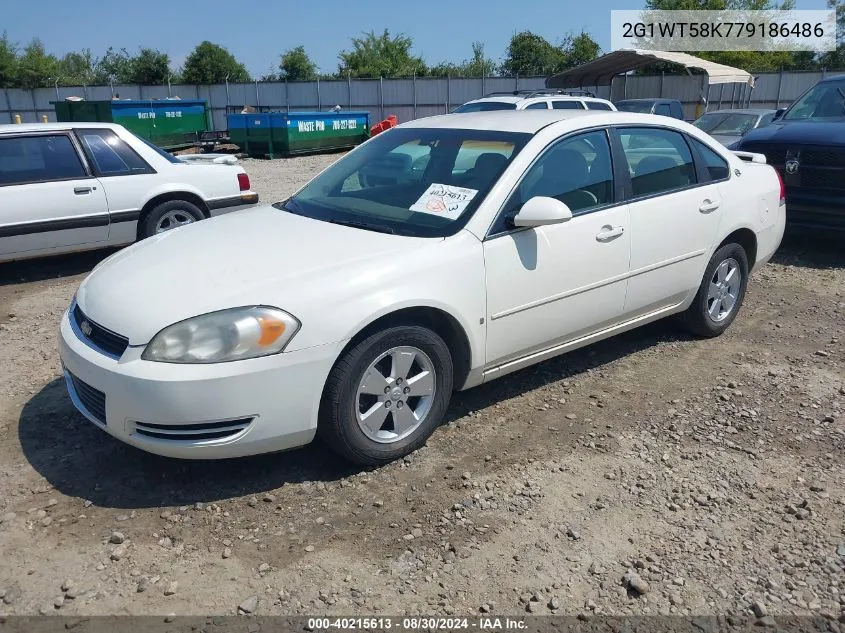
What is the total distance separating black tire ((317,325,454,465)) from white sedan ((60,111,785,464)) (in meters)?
0.01

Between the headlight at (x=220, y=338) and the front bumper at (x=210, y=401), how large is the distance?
39mm

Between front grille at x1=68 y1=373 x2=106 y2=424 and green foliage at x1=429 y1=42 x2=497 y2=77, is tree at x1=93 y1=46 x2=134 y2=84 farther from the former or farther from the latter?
front grille at x1=68 y1=373 x2=106 y2=424

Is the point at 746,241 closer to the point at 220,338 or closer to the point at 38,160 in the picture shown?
the point at 220,338

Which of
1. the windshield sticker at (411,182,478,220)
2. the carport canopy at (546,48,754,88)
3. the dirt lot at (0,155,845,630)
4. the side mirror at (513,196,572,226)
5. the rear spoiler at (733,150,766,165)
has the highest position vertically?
the carport canopy at (546,48,754,88)

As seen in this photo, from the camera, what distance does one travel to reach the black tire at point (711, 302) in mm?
4996

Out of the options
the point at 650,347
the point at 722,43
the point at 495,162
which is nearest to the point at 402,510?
the point at 495,162

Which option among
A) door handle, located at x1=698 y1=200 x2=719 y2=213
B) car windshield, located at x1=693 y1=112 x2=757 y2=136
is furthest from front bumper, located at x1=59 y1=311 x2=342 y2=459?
car windshield, located at x1=693 y1=112 x2=757 y2=136

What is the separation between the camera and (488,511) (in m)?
3.18

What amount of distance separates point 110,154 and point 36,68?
5220 centimetres

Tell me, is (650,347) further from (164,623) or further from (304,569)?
(164,623)

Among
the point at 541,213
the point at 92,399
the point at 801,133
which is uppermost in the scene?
the point at 801,133

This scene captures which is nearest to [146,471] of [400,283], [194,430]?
[194,430]

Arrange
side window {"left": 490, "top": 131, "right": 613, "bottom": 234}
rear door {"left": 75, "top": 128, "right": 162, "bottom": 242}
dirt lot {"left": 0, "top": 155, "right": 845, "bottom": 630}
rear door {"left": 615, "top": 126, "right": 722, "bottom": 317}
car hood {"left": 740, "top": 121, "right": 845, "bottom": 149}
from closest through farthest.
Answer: dirt lot {"left": 0, "top": 155, "right": 845, "bottom": 630}
side window {"left": 490, "top": 131, "right": 613, "bottom": 234}
rear door {"left": 615, "top": 126, "right": 722, "bottom": 317}
rear door {"left": 75, "top": 128, "right": 162, "bottom": 242}
car hood {"left": 740, "top": 121, "right": 845, "bottom": 149}

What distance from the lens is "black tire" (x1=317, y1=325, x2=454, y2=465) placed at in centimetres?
319
